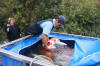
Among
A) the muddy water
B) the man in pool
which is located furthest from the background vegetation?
the muddy water

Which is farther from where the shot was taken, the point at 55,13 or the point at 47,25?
the point at 55,13

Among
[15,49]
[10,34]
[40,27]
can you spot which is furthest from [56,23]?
[10,34]


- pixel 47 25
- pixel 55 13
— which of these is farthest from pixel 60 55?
pixel 55 13

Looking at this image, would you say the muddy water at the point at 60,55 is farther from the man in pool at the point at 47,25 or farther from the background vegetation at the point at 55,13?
the background vegetation at the point at 55,13

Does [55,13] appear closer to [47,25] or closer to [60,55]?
[47,25]

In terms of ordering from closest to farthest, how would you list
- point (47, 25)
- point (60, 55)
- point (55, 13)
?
point (60, 55) < point (47, 25) < point (55, 13)

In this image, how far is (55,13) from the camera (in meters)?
7.50

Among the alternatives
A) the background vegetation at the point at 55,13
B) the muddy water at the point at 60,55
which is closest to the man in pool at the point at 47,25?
the muddy water at the point at 60,55

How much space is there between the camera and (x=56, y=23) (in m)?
3.54

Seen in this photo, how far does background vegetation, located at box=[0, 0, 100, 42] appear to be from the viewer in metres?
7.32

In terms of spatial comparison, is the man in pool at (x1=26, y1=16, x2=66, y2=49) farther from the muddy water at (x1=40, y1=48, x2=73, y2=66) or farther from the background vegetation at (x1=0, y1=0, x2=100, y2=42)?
the background vegetation at (x1=0, y1=0, x2=100, y2=42)

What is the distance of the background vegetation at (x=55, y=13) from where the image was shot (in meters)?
7.32

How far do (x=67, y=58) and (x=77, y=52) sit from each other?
19.1 inches

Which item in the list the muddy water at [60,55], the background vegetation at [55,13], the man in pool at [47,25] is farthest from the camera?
the background vegetation at [55,13]
